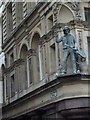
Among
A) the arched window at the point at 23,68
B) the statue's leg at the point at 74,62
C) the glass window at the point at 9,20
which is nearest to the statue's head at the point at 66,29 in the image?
the statue's leg at the point at 74,62

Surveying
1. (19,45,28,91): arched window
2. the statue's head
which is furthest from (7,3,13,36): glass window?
Answer: the statue's head

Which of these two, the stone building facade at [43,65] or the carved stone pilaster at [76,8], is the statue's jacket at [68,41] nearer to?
the stone building facade at [43,65]

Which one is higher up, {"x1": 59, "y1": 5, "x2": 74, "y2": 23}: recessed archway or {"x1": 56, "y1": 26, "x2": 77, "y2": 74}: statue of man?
{"x1": 59, "y1": 5, "x2": 74, "y2": 23}: recessed archway

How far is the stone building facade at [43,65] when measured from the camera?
21.8m

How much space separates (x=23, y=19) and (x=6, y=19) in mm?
5398

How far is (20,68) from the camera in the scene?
1188 inches

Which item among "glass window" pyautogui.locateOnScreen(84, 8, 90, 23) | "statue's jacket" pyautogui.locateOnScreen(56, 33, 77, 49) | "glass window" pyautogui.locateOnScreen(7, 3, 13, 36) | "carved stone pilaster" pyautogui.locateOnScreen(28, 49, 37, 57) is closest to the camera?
"statue's jacket" pyautogui.locateOnScreen(56, 33, 77, 49)

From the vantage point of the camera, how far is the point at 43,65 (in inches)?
1009

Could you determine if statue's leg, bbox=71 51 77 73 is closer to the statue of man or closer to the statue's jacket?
the statue of man

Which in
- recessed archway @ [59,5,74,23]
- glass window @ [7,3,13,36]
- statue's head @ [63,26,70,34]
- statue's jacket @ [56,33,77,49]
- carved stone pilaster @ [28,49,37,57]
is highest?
glass window @ [7,3,13,36]

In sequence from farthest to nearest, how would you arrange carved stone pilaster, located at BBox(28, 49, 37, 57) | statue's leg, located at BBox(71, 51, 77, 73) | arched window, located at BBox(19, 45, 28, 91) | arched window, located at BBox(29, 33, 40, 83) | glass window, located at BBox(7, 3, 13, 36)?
glass window, located at BBox(7, 3, 13, 36) → arched window, located at BBox(19, 45, 28, 91) → carved stone pilaster, located at BBox(28, 49, 37, 57) → arched window, located at BBox(29, 33, 40, 83) → statue's leg, located at BBox(71, 51, 77, 73)

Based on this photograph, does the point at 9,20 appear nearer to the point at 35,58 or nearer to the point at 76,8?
the point at 35,58

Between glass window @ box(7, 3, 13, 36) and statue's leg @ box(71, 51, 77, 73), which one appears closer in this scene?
statue's leg @ box(71, 51, 77, 73)

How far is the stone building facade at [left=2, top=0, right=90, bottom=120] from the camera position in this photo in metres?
21.8
